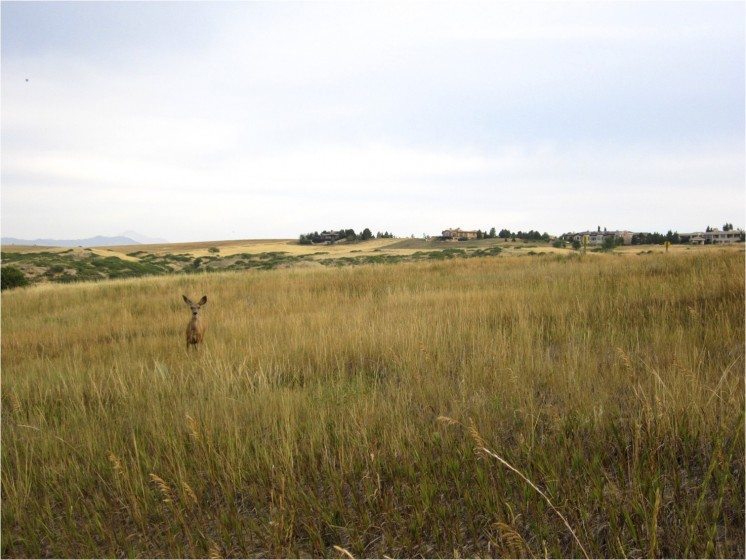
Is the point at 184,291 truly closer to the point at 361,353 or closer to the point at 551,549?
the point at 361,353

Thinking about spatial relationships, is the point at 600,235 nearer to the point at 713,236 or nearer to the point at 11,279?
the point at 713,236

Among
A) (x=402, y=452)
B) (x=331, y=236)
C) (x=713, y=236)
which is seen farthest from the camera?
(x=331, y=236)

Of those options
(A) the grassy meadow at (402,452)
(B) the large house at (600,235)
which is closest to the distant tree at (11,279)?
(A) the grassy meadow at (402,452)

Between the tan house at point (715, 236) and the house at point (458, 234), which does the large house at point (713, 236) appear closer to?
the tan house at point (715, 236)

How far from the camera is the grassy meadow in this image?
1912 mm

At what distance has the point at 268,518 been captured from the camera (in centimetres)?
216

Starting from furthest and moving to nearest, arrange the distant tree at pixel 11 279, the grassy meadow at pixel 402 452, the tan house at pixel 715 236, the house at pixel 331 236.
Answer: the house at pixel 331 236
the tan house at pixel 715 236
the distant tree at pixel 11 279
the grassy meadow at pixel 402 452

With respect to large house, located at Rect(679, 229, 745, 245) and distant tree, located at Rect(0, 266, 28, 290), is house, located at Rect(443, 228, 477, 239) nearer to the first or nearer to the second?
large house, located at Rect(679, 229, 745, 245)

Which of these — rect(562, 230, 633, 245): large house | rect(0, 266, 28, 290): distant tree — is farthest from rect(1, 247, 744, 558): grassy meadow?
rect(562, 230, 633, 245): large house

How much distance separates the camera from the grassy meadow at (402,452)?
191cm

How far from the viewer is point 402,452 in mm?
2398

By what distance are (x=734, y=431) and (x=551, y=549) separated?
1.30 meters

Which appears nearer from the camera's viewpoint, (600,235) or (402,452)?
(402,452)

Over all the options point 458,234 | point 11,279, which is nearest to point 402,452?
point 11,279
